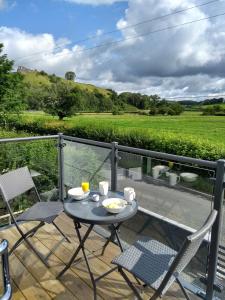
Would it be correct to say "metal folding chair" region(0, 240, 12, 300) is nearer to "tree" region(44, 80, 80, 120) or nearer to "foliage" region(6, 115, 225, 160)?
"foliage" region(6, 115, 225, 160)

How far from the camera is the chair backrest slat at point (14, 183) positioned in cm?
293

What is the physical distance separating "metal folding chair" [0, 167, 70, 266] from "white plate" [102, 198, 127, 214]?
2.04 ft

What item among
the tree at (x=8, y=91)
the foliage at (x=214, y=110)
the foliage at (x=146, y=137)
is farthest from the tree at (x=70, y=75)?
the tree at (x=8, y=91)

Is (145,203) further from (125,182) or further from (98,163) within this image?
(98,163)

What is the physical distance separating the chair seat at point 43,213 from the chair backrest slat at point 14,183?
249mm

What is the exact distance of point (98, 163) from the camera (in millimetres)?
3467

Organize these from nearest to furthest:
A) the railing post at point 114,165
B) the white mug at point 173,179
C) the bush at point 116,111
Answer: the white mug at point 173,179 < the railing post at point 114,165 < the bush at point 116,111

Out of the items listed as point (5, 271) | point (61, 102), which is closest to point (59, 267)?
point (5, 271)

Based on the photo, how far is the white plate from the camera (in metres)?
2.34

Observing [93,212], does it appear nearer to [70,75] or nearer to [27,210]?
[27,210]

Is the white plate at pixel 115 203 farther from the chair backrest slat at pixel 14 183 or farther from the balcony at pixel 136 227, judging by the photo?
the chair backrest slat at pixel 14 183

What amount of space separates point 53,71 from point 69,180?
244 ft

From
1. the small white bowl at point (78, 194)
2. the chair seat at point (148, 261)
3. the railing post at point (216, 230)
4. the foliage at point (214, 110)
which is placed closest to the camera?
the chair seat at point (148, 261)

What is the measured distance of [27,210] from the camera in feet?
10.0
